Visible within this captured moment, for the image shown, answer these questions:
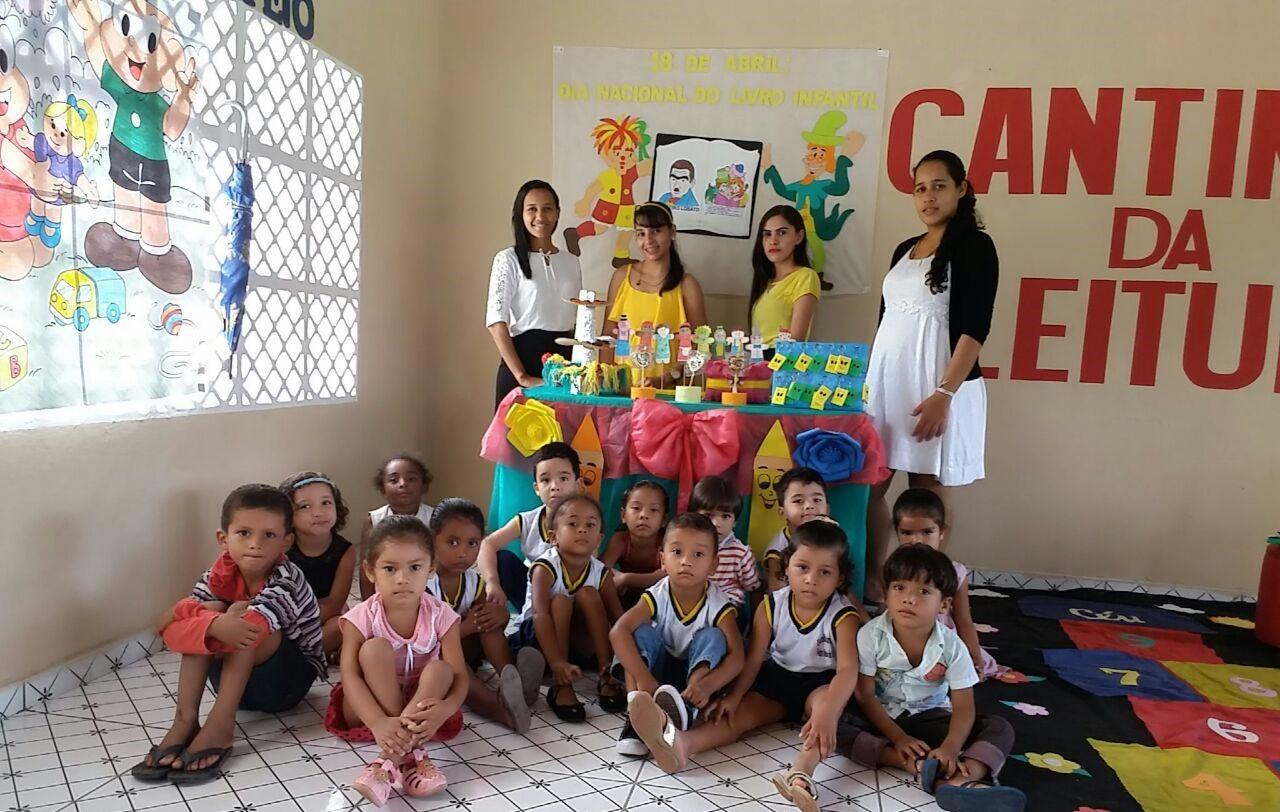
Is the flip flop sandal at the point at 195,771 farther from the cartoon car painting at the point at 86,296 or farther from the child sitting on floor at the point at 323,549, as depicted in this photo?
the cartoon car painting at the point at 86,296

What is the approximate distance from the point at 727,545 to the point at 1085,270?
6.67 ft

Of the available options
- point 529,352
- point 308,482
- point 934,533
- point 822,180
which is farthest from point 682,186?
point 308,482

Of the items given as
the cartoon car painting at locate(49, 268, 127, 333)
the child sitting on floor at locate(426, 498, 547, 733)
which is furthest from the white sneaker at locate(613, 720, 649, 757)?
the cartoon car painting at locate(49, 268, 127, 333)

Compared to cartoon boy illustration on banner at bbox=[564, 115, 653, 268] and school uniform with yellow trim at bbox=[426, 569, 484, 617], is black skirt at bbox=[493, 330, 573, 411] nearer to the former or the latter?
cartoon boy illustration on banner at bbox=[564, 115, 653, 268]

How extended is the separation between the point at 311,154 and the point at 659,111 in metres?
1.46

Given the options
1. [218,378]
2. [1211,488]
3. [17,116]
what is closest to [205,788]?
[218,378]

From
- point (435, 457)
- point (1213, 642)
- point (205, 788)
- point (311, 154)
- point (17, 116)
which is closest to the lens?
point (205, 788)

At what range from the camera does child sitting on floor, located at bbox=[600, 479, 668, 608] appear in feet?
7.61

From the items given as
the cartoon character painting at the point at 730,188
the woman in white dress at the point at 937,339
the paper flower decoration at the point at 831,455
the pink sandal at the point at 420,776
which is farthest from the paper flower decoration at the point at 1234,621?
the pink sandal at the point at 420,776

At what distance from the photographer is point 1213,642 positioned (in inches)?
106

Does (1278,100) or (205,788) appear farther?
(1278,100)

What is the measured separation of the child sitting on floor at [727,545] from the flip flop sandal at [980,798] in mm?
747

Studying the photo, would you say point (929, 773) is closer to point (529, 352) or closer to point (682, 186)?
point (529, 352)

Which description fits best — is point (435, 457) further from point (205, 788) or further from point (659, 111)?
point (205, 788)
